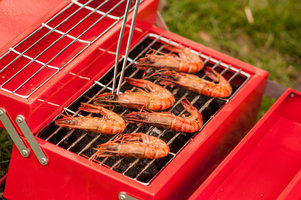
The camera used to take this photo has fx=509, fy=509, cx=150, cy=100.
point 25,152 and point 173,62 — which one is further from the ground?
point 173,62

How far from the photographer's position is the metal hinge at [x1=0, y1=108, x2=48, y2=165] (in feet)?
8.00

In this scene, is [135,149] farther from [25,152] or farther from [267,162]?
[267,162]

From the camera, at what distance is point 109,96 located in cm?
271

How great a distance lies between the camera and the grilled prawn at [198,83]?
287 cm

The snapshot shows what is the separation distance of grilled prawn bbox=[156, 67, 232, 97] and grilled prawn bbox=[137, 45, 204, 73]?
0.16 ft

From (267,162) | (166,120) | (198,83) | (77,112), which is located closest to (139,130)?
(166,120)

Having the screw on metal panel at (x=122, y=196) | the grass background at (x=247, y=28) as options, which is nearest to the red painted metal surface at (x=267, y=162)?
the screw on metal panel at (x=122, y=196)

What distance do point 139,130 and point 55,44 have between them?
2.20ft

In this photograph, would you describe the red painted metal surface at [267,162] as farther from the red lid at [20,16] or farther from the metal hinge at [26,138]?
the red lid at [20,16]

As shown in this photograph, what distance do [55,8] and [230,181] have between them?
137 cm

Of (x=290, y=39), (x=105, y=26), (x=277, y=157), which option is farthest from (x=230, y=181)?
(x=290, y=39)

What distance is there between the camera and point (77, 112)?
2664 mm

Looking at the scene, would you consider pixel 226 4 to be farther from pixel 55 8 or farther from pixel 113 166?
pixel 113 166

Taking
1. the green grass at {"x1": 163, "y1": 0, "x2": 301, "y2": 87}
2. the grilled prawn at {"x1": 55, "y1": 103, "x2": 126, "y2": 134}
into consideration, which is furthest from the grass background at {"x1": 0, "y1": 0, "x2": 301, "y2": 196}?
the grilled prawn at {"x1": 55, "y1": 103, "x2": 126, "y2": 134}
